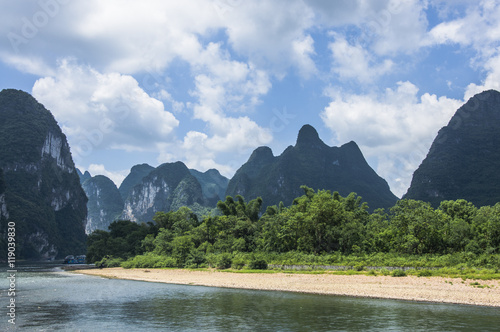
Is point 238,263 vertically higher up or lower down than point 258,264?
lower down

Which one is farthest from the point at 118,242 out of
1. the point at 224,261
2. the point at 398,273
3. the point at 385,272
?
the point at 398,273

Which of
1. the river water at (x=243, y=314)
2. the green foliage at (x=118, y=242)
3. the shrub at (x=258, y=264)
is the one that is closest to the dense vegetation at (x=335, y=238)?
the shrub at (x=258, y=264)

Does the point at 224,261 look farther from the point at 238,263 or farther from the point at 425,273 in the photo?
the point at 425,273

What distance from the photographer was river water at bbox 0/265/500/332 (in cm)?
1722

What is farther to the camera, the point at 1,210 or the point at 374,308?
the point at 1,210

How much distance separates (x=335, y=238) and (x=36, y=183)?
145974 millimetres

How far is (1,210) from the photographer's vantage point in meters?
115

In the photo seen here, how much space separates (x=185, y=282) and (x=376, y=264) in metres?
20.6

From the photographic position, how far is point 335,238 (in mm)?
47031

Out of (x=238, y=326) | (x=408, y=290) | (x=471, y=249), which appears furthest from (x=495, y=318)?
(x=471, y=249)

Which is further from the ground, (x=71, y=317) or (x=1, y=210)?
(x=1, y=210)

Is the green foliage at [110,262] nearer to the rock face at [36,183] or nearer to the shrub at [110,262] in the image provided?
the shrub at [110,262]

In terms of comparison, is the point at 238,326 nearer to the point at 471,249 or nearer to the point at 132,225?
the point at 471,249

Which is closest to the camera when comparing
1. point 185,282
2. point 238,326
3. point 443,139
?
point 238,326
